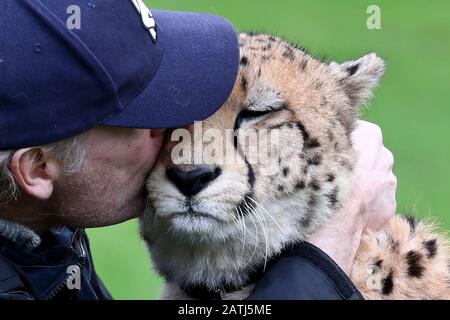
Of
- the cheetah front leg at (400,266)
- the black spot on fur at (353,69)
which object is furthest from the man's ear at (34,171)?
the black spot on fur at (353,69)

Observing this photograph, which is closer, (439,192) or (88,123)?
(88,123)

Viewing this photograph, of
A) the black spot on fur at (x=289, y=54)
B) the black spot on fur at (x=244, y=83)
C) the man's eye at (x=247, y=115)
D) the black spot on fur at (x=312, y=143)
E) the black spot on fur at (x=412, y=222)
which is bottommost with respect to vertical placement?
the black spot on fur at (x=412, y=222)

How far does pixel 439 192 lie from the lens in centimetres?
730

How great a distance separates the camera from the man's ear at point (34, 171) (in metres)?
2.59

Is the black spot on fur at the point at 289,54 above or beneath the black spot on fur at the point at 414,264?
above

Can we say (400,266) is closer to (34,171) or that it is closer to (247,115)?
(247,115)

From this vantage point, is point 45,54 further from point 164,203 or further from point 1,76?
point 164,203

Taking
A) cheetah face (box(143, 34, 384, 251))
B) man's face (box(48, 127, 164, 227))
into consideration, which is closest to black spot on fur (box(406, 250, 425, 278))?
cheetah face (box(143, 34, 384, 251))

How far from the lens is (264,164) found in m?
2.84

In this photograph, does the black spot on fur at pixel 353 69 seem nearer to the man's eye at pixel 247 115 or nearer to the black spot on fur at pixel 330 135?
the black spot on fur at pixel 330 135

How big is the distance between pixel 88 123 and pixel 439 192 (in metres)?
5.04

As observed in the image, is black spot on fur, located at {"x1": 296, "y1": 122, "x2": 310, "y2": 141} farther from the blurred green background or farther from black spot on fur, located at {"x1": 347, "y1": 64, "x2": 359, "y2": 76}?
the blurred green background

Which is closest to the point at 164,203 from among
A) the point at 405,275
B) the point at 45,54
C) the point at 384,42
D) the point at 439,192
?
the point at 45,54
